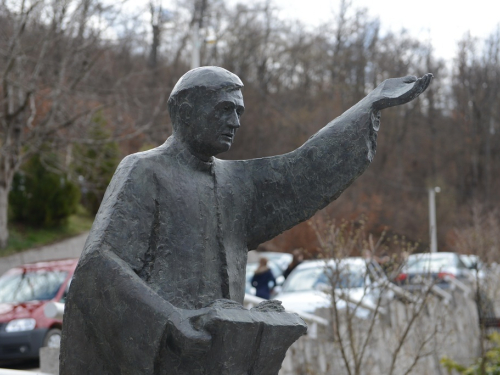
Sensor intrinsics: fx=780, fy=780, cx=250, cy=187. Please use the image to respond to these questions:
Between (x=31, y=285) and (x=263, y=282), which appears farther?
(x=263, y=282)

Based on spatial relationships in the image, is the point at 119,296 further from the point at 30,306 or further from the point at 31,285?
the point at 31,285

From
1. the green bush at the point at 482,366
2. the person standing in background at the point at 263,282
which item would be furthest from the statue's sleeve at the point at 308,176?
the person standing in background at the point at 263,282

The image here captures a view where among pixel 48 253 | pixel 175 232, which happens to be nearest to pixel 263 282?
pixel 175 232

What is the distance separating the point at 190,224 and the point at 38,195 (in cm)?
2299

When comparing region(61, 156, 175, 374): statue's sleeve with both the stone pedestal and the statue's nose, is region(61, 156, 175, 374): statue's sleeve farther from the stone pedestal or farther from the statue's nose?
the stone pedestal

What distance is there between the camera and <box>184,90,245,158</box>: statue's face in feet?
10.4

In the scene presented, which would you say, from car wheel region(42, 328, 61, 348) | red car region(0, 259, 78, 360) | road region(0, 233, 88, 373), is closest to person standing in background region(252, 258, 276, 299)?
red car region(0, 259, 78, 360)

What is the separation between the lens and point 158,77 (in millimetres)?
29766

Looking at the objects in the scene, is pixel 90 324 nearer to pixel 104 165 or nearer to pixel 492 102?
pixel 104 165

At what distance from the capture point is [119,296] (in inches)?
111

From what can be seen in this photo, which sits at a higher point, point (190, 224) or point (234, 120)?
point (234, 120)

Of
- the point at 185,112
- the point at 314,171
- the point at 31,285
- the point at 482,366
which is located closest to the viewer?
the point at 185,112

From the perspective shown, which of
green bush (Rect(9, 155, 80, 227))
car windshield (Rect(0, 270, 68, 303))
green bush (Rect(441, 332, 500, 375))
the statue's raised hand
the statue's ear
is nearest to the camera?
the statue's ear

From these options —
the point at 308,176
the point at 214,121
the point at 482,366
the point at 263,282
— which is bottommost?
the point at 482,366
